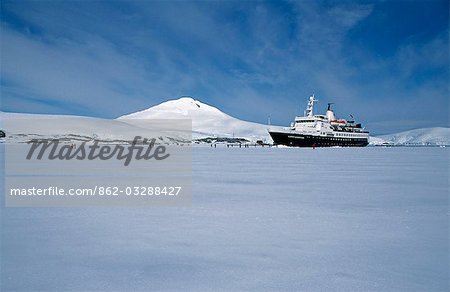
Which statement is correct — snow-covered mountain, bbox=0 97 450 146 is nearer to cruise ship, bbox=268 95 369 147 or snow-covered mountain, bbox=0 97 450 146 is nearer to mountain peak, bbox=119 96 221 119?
mountain peak, bbox=119 96 221 119

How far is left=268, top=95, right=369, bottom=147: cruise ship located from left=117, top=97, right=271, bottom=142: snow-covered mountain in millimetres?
42621

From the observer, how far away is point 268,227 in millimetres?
4035

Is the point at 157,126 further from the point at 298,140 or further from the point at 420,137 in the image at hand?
the point at 420,137

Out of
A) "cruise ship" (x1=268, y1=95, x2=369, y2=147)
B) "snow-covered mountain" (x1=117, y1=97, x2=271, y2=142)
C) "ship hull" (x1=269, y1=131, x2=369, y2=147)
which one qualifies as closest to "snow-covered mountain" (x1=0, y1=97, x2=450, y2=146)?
"snow-covered mountain" (x1=117, y1=97, x2=271, y2=142)

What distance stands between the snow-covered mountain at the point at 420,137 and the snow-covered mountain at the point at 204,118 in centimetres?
5973

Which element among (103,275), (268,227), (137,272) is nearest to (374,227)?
(268,227)

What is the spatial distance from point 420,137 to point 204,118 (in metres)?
111

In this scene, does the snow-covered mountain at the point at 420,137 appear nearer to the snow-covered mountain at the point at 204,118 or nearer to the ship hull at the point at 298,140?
the snow-covered mountain at the point at 204,118

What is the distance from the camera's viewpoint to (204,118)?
518ft

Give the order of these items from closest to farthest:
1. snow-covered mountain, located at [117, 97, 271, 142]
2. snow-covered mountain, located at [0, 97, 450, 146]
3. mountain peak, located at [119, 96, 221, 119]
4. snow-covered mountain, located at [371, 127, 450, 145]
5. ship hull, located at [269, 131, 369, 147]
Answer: ship hull, located at [269, 131, 369, 147]
snow-covered mountain, located at [0, 97, 450, 146]
snow-covered mountain, located at [117, 97, 271, 142]
snow-covered mountain, located at [371, 127, 450, 145]
mountain peak, located at [119, 96, 221, 119]

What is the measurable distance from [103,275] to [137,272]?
0.91 feet

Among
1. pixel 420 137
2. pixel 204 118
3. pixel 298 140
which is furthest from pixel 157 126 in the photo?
pixel 420 137

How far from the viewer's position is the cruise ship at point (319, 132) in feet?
181

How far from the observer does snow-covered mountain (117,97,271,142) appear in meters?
125
